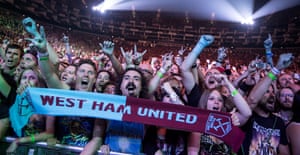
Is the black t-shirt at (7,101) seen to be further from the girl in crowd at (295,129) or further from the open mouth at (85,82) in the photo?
the girl in crowd at (295,129)

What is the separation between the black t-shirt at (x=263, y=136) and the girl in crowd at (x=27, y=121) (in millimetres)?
1818

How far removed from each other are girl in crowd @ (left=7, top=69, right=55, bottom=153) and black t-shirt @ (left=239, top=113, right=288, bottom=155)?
5.96 feet

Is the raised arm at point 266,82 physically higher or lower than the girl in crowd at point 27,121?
higher

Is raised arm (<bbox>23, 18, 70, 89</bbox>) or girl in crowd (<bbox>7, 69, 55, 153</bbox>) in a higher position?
raised arm (<bbox>23, 18, 70, 89</bbox>)

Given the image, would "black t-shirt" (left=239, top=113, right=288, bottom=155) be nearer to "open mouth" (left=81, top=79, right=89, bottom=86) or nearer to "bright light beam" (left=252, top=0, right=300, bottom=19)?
"open mouth" (left=81, top=79, right=89, bottom=86)

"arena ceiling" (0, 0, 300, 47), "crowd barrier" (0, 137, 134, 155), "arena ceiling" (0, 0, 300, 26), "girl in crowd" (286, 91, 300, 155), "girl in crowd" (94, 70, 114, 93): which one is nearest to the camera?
"crowd barrier" (0, 137, 134, 155)

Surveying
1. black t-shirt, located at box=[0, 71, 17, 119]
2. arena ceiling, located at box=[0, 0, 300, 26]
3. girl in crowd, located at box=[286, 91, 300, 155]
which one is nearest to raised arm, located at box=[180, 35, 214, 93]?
girl in crowd, located at box=[286, 91, 300, 155]

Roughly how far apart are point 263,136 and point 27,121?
86.1 inches

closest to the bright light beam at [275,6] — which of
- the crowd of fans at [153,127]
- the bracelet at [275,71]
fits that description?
the crowd of fans at [153,127]

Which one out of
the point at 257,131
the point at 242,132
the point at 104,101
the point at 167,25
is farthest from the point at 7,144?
the point at 167,25

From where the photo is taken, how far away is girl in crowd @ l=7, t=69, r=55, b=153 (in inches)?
109

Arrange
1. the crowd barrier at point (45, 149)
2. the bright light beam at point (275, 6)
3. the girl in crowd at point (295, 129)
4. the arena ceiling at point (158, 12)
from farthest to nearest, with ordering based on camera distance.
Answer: the arena ceiling at point (158, 12), the bright light beam at point (275, 6), the girl in crowd at point (295, 129), the crowd barrier at point (45, 149)

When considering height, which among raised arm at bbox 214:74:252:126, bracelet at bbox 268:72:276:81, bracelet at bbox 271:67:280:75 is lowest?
raised arm at bbox 214:74:252:126

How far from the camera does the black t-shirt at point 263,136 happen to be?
2879 millimetres
